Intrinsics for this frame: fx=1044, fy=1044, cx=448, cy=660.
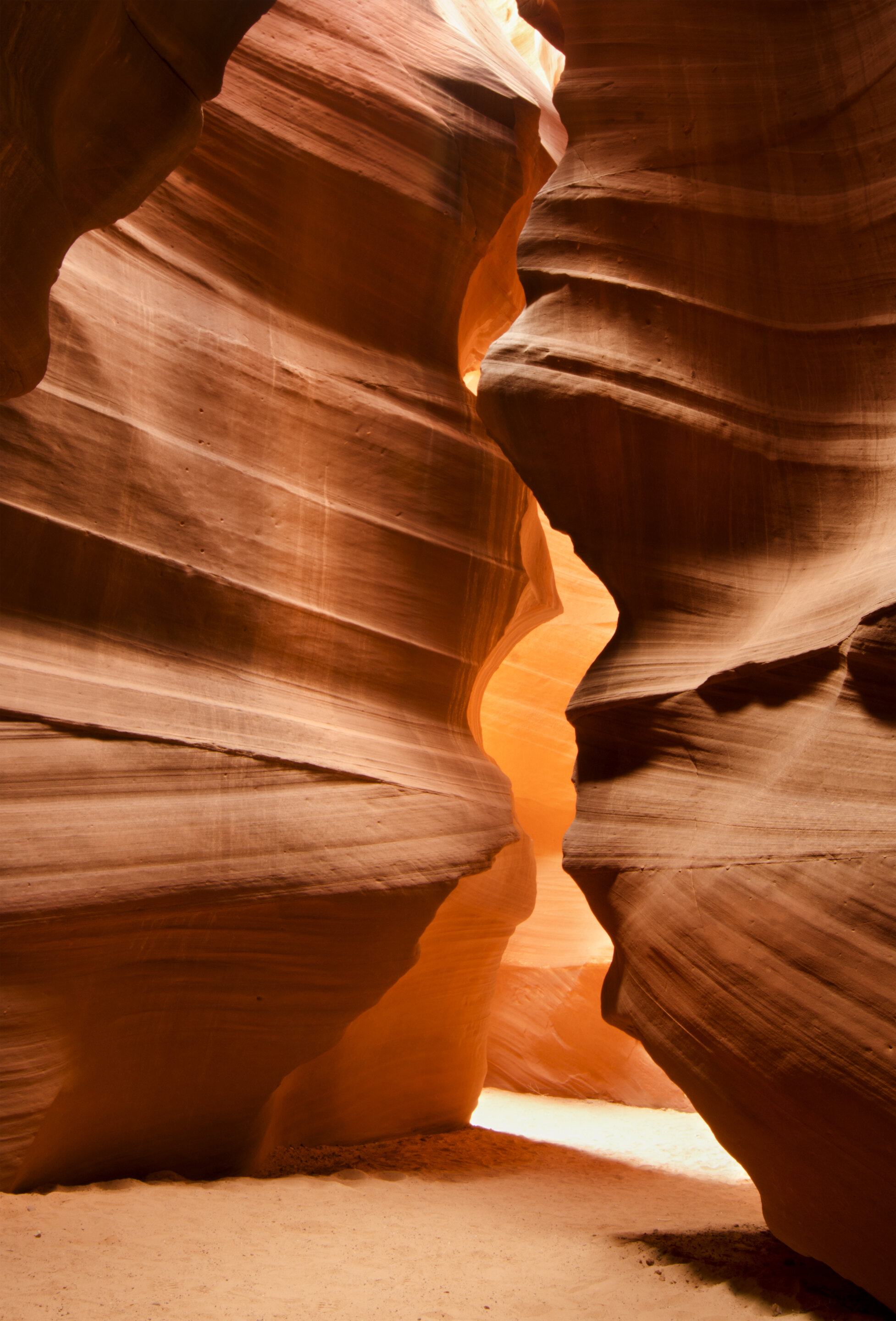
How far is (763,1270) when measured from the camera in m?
3.63

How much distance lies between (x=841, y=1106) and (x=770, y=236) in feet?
11.5

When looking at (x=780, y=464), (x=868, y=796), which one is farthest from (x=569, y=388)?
(x=868, y=796)

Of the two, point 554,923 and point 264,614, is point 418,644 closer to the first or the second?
point 264,614

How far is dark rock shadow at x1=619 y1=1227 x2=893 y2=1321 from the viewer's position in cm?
326

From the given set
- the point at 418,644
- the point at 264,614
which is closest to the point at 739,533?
the point at 418,644

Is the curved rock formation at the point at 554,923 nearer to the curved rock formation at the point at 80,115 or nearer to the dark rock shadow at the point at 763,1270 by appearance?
the dark rock shadow at the point at 763,1270

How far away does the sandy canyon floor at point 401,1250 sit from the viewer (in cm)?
321

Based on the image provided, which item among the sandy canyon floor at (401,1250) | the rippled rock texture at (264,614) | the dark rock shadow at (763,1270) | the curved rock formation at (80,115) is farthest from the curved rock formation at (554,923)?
the curved rock formation at (80,115)

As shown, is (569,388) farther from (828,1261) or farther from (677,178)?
(828,1261)

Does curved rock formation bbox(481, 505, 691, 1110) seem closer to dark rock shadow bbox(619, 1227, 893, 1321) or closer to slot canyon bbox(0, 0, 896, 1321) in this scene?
slot canyon bbox(0, 0, 896, 1321)

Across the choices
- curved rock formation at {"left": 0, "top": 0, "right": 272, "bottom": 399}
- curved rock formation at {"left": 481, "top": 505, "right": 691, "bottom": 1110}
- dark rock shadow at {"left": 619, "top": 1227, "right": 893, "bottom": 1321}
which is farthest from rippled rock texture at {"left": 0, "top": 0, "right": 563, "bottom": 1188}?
curved rock formation at {"left": 481, "top": 505, "right": 691, "bottom": 1110}

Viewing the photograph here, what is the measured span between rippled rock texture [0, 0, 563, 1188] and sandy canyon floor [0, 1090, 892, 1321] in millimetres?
443

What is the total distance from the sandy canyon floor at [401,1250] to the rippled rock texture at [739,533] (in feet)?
1.67

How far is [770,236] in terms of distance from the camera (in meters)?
4.56
